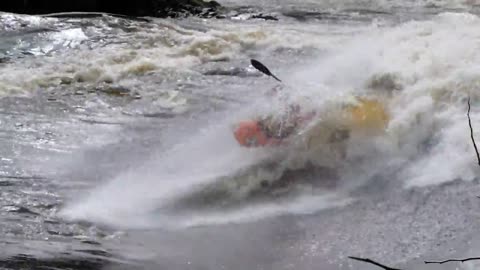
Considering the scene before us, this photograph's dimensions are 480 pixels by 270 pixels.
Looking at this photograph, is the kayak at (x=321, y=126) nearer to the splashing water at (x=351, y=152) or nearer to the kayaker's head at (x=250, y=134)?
the kayaker's head at (x=250, y=134)

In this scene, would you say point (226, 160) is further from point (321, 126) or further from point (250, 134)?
point (321, 126)

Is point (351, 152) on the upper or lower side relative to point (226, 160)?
upper

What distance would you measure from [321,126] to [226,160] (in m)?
0.88

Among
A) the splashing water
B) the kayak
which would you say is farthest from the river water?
the kayak

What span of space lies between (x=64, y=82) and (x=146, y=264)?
5306 mm

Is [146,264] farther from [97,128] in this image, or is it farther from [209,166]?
[97,128]

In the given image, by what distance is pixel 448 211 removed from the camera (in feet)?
15.8

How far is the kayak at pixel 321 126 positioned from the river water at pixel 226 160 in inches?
5.1

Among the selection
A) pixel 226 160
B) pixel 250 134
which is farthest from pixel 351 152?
pixel 226 160

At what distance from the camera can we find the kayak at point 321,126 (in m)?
6.08

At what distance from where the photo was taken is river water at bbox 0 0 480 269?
176 inches

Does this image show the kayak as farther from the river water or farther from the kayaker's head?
the river water

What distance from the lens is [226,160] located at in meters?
5.99

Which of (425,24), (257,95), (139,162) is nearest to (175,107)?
(257,95)
